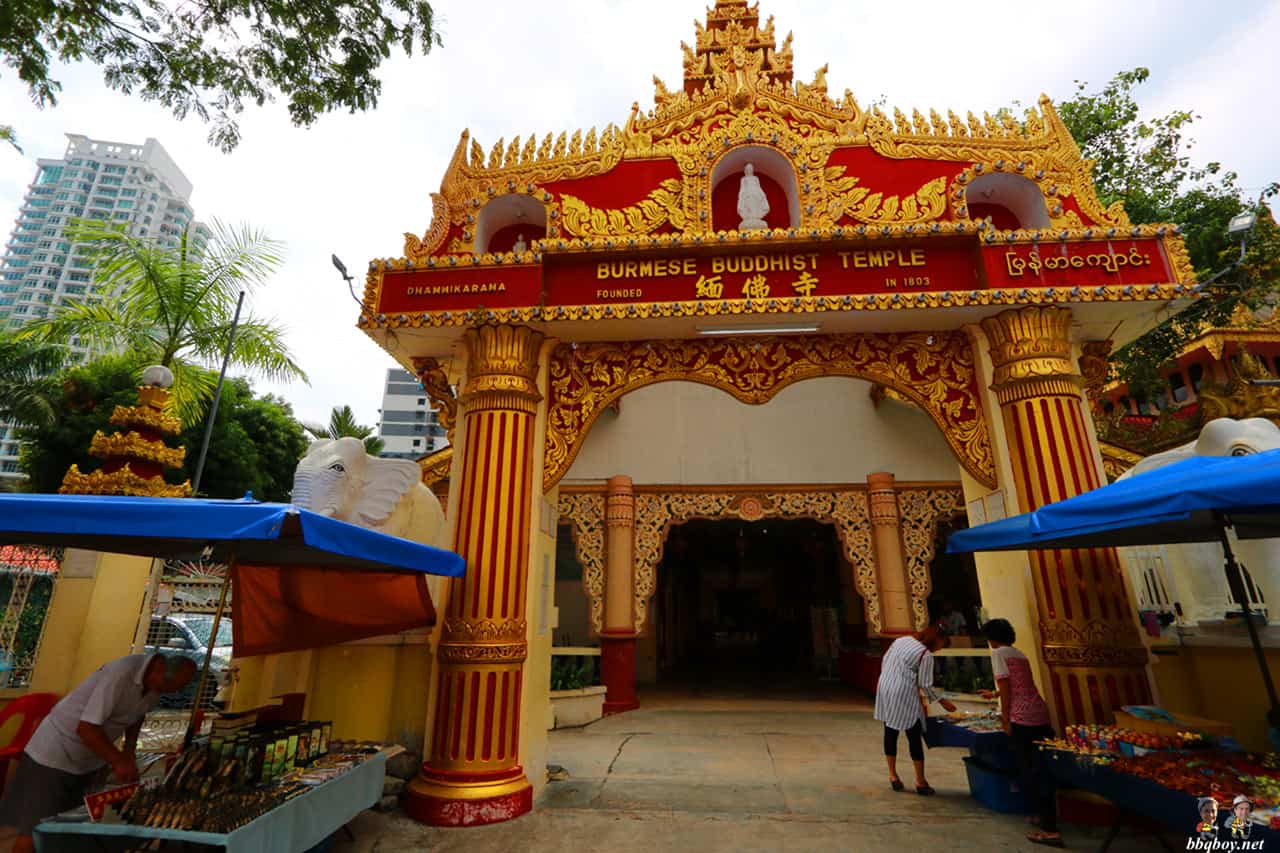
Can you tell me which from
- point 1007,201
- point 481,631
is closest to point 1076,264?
point 1007,201

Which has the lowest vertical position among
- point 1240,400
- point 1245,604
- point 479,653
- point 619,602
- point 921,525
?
point 479,653

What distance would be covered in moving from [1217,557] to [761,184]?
490cm

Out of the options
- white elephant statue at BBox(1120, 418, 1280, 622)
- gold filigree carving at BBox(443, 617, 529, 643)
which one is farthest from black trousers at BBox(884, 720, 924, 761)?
gold filigree carving at BBox(443, 617, 529, 643)

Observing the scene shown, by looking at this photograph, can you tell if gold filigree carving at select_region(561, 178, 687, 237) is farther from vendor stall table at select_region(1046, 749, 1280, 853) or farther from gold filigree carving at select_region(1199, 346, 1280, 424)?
gold filigree carving at select_region(1199, 346, 1280, 424)

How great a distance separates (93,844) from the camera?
8.39ft

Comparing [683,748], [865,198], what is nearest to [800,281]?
[865,198]

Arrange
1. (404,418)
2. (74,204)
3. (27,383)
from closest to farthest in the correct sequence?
(27,383) → (74,204) → (404,418)

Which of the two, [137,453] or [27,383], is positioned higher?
[27,383]

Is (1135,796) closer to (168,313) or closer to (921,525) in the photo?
(921,525)

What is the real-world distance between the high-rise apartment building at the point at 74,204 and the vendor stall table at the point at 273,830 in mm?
65977

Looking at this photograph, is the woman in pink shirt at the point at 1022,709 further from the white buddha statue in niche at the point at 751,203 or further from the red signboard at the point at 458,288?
the red signboard at the point at 458,288

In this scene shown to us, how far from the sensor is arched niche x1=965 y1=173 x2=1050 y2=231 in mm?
5383

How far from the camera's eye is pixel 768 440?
10406mm

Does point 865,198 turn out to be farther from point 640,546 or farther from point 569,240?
point 640,546
